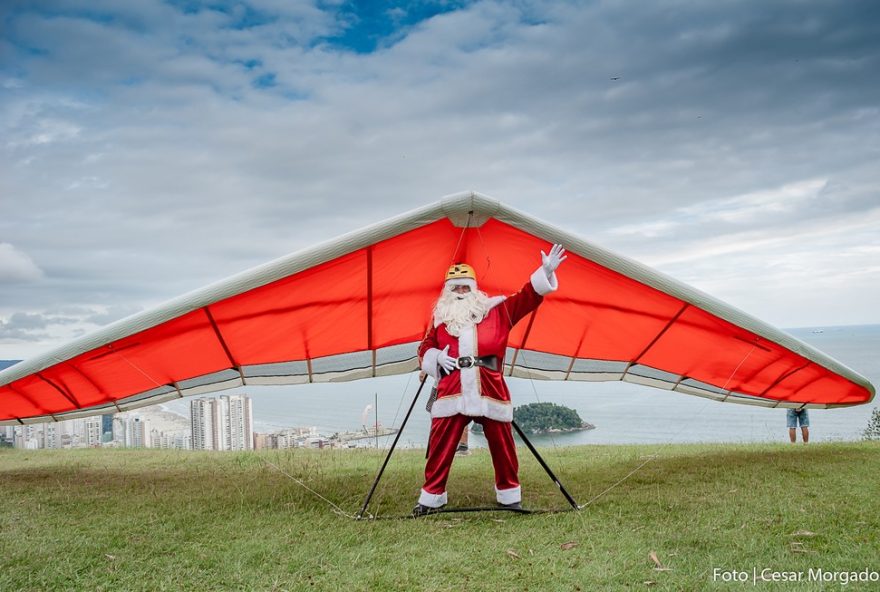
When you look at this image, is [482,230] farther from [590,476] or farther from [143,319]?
[590,476]

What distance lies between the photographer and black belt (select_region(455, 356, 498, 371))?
15.9 feet

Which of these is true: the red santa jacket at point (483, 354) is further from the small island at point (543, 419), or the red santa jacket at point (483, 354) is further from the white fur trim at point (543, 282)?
the small island at point (543, 419)

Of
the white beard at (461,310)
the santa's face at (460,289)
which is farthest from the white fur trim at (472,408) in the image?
the santa's face at (460,289)

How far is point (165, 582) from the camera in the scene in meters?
3.53

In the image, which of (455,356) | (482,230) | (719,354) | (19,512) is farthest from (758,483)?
(19,512)

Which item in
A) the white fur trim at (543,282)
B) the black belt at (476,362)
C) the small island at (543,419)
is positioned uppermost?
the white fur trim at (543,282)

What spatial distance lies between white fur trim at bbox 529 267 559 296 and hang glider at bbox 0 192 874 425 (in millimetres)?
254

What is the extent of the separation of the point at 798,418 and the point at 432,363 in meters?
6.42

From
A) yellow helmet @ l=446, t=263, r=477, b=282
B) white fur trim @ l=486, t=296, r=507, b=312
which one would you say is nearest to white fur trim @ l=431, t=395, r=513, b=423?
white fur trim @ l=486, t=296, r=507, b=312

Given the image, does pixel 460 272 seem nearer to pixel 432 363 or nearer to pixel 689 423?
pixel 432 363

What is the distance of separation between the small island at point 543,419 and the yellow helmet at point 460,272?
3.67ft

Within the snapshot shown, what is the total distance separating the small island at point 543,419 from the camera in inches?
218

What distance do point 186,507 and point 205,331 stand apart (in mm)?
1461

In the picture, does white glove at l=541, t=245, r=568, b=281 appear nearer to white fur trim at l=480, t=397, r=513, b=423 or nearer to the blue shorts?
white fur trim at l=480, t=397, r=513, b=423
